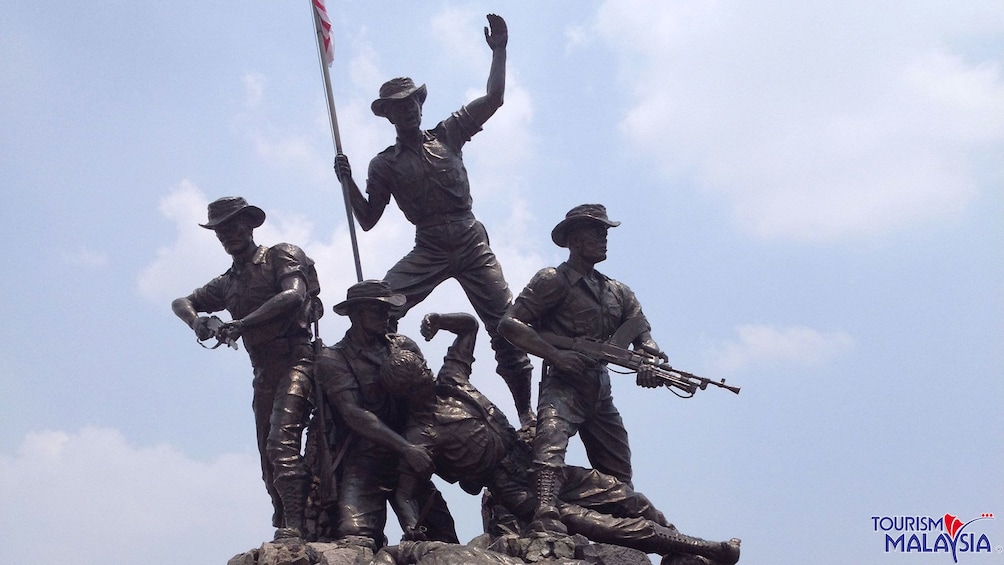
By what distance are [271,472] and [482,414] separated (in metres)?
1.63

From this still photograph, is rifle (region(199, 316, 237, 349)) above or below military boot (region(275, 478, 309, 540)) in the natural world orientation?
above

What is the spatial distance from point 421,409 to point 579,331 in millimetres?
1300

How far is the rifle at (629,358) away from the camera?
8.93m

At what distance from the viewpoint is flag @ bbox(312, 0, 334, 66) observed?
11.7 m

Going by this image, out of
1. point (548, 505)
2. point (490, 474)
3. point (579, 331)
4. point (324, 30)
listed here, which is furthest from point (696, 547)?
point (324, 30)

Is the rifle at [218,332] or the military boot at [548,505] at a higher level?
the rifle at [218,332]

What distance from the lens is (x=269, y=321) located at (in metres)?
9.20

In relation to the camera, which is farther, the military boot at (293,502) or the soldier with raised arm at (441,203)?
the soldier with raised arm at (441,203)

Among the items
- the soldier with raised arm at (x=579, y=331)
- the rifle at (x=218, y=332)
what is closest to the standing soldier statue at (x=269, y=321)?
the rifle at (x=218, y=332)

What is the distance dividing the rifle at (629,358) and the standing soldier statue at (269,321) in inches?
70.7

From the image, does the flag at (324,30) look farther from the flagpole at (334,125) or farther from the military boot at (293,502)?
the military boot at (293,502)

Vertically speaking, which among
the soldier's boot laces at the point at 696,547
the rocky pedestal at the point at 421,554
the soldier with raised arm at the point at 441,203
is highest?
the soldier with raised arm at the point at 441,203

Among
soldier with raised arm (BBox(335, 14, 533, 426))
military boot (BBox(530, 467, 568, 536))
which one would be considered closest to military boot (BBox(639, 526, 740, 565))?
military boot (BBox(530, 467, 568, 536))

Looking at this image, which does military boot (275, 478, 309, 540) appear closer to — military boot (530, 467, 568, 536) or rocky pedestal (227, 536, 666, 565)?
rocky pedestal (227, 536, 666, 565)
